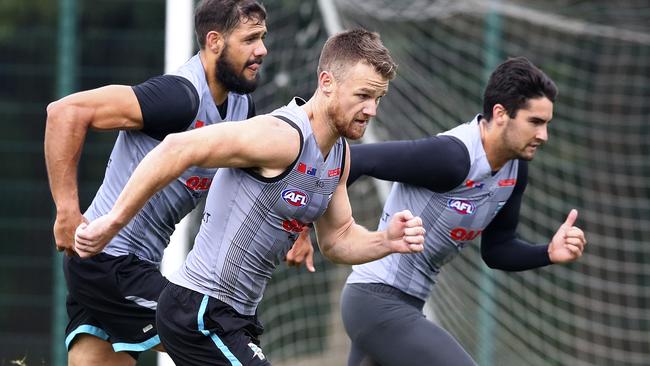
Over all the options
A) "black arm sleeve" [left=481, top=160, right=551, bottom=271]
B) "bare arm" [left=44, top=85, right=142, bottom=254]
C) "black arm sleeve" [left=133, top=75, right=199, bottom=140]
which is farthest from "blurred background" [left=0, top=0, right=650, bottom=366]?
"bare arm" [left=44, top=85, right=142, bottom=254]

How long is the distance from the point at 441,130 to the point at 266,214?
589 centimetres

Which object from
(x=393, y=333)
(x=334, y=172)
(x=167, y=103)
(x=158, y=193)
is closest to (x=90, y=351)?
(x=158, y=193)

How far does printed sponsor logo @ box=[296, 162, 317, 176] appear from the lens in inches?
184

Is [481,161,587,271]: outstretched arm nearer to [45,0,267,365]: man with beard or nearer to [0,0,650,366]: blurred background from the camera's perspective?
[45,0,267,365]: man with beard

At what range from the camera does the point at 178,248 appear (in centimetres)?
→ 752

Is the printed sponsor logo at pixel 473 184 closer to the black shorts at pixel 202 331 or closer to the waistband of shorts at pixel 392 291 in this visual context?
the waistband of shorts at pixel 392 291

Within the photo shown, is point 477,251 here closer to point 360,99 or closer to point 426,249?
point 426,249

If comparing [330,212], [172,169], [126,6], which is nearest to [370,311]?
[330,212]

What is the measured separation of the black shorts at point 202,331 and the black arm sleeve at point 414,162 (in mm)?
1128

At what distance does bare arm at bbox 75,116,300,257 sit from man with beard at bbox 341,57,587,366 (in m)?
1.14

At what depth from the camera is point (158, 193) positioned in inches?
216

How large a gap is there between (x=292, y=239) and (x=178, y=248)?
2714 millimetres

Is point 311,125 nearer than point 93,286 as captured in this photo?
Yes

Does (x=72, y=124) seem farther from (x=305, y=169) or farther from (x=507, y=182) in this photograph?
(x=507, y=182)
